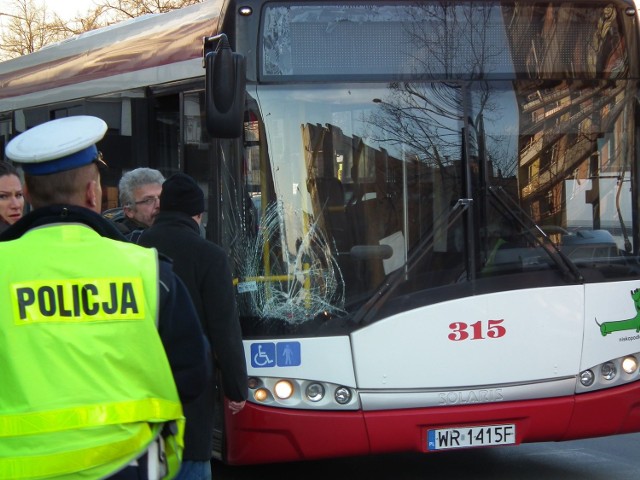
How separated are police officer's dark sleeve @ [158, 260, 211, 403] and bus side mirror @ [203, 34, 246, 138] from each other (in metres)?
3.24

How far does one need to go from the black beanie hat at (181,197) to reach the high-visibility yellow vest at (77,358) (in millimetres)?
2136

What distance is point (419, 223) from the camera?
6508mm

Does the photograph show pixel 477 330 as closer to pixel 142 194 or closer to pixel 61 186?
pixel 142 194

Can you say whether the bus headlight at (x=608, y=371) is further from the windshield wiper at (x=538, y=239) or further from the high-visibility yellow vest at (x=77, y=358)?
the high-visibility yellow vest at (x=77, y=358)

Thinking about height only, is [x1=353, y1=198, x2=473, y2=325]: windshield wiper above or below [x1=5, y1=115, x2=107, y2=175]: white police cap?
below

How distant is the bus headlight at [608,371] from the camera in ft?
21.9

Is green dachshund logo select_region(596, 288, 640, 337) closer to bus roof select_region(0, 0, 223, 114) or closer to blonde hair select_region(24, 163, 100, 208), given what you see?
bus roof select_region(0, 0, 223, 114)

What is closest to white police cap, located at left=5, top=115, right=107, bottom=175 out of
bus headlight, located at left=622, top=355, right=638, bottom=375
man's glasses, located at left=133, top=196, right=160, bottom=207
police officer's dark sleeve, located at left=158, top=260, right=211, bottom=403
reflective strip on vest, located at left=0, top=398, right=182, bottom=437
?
police officer's dark sleeve, located at left=158, top=260, right=211, bottom=403

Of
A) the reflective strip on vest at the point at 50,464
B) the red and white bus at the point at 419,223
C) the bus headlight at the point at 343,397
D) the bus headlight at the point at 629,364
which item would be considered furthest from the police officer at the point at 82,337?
the bus headlight at the point at 629,364

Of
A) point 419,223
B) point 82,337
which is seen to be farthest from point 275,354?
point 82,337

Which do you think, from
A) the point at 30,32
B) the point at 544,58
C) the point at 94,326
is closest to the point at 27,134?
the point at 94,326

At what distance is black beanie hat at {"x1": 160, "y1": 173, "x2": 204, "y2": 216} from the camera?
16.6ft

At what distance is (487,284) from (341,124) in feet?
3.97

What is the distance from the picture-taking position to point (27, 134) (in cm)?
296
